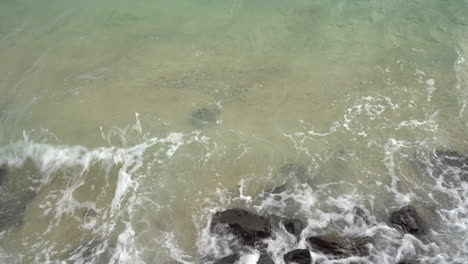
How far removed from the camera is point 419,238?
29.0ft

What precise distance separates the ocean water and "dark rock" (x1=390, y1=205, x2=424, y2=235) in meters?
0.28

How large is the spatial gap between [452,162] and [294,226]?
5.74m

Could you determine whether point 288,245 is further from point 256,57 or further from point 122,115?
point 256,57

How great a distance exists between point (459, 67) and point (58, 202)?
16.1 meters

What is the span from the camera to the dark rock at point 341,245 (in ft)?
27.7

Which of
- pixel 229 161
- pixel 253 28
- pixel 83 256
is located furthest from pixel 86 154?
pixel 253 28

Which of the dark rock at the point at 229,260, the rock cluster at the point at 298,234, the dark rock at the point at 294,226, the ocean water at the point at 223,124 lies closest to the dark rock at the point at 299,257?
the rock cluster at the point at 298,234

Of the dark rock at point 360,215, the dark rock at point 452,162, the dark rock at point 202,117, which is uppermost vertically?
the dark rock at point 202,117

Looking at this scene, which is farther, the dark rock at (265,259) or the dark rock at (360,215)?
the dark rock at (360,215)

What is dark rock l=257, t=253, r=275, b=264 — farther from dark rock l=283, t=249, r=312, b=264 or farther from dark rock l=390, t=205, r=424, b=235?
dark rock l=390, t=205, r=424, b=235

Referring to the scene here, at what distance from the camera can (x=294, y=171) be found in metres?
10.7

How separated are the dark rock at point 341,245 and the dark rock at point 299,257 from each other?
430mm

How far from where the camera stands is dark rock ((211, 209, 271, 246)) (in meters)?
8.77

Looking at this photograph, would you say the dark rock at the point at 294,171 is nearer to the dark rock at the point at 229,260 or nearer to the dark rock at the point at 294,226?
the dark rock at the point at 294,226
